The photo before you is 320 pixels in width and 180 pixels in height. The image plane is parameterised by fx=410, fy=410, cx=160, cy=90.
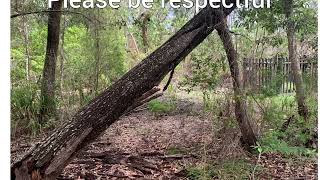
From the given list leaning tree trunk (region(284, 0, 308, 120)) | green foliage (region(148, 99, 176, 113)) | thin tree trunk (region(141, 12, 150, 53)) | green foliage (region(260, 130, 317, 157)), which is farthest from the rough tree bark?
green foliage (region(260, 130, 317, 157))

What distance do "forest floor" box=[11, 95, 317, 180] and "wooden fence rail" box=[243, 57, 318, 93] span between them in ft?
1.80

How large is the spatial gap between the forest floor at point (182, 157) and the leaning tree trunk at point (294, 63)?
0.58m

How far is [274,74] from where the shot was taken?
441 cm

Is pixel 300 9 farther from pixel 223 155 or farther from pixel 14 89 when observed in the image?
pixel 14 89

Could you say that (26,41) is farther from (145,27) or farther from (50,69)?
(145,27)

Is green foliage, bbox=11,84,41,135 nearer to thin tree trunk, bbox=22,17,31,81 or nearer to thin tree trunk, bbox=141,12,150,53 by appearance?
thin tree trunk, bbox=22,17,31,81

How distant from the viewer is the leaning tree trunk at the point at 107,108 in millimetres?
3004

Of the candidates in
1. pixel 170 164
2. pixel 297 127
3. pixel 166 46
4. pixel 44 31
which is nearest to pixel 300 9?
pixel 297 127

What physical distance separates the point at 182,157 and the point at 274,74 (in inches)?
53.6

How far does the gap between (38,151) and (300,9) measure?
9.03 ft

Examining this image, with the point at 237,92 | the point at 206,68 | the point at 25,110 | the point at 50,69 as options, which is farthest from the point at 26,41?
the point at 237,92

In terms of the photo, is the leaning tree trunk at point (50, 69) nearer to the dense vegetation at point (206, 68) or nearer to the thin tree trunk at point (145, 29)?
the dense vegetation at point (206, 68)
